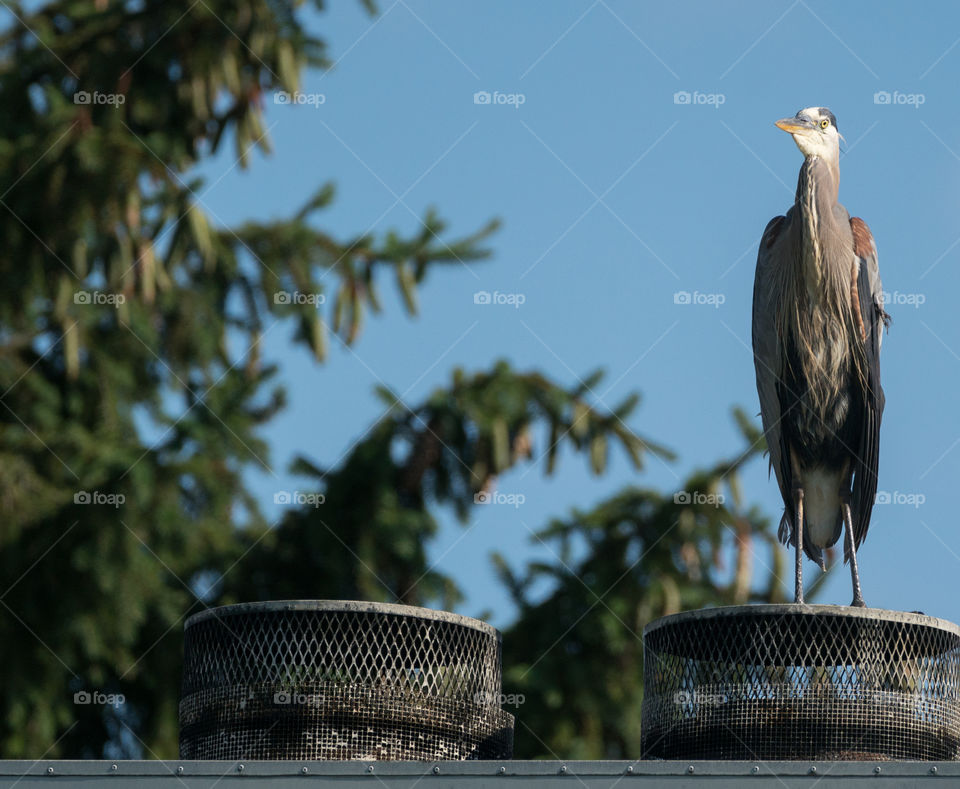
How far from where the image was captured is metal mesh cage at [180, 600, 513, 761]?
16.7 feet

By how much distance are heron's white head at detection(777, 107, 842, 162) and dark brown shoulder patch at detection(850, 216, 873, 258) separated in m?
0.35

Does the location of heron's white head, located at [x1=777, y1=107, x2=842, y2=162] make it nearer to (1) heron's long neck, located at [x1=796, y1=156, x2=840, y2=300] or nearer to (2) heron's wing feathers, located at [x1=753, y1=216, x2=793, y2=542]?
(1) heron's long neck, located at [x1=796, y1=156, x2=840, y2=300]

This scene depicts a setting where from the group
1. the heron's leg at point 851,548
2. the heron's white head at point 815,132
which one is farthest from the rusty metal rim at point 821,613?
the heron's white head at point 815,132

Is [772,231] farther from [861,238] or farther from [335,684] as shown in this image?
[335,684]

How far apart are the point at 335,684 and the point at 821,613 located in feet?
5.24

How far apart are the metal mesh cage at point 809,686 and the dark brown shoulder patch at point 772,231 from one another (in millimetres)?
3197

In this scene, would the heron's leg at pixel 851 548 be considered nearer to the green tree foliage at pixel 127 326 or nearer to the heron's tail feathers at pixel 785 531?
the heron's tail feathers at pixel 785 531

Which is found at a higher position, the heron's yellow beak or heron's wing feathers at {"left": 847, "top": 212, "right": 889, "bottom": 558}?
the heron's yellow beak

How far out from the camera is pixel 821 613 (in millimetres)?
5102

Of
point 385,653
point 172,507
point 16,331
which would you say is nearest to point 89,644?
point 172,507

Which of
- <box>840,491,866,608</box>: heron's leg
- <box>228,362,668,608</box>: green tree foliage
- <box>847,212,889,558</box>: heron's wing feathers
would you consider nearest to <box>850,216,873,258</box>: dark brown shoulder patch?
<box>847,212,889,558</box>: heron's wing feathers

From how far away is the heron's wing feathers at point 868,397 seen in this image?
758 centimetres

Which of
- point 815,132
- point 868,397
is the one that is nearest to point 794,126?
point 815,132

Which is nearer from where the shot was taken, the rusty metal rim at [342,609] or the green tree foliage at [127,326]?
the rusty metal rim at [342,609]
